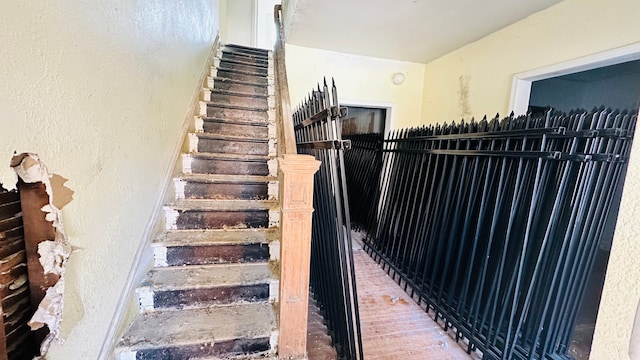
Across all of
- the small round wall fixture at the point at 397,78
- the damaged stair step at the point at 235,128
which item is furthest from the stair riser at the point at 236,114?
the small round wall fixture at the point at 397,78

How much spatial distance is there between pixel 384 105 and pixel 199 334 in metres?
3.32

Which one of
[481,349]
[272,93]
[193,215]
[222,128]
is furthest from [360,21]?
[481,349]

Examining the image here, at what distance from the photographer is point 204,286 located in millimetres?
1448

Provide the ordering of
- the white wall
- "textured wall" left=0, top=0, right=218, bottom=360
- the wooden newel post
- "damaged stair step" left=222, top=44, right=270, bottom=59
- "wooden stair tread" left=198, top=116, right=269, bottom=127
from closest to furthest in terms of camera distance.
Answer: "textured wall" left=0, top=0, right=218, bottom=360, the wooden newel post, "wooden stair tread" left=198, top=116, right=269, bottom=127, "damaged stair step" left=222, top=44, right=270, bottom=59, the white wall

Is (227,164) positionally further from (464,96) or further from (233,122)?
(464,96)

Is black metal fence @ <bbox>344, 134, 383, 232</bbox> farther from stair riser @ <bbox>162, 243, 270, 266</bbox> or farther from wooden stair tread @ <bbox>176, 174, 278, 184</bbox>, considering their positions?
stair riser @ <bbox>162, 243, 270, 266</bbox>

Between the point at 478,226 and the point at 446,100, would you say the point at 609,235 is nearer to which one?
the point at 478,226

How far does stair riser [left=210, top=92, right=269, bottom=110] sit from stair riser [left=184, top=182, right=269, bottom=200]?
0.97 meters

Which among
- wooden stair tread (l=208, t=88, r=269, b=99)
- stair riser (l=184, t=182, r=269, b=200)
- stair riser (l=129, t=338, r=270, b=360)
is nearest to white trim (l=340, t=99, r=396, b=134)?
wooden stair tread (l=208, t=88, r=269, b=99)

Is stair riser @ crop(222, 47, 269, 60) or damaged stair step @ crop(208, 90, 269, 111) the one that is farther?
stair riser @ crop(222, 47, 269, 60)

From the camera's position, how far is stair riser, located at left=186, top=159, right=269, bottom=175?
6.69ft

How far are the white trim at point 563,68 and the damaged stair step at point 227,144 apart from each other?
233 cm

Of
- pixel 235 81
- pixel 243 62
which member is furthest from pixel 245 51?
pixel 235 81

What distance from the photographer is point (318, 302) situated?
2.01 m
